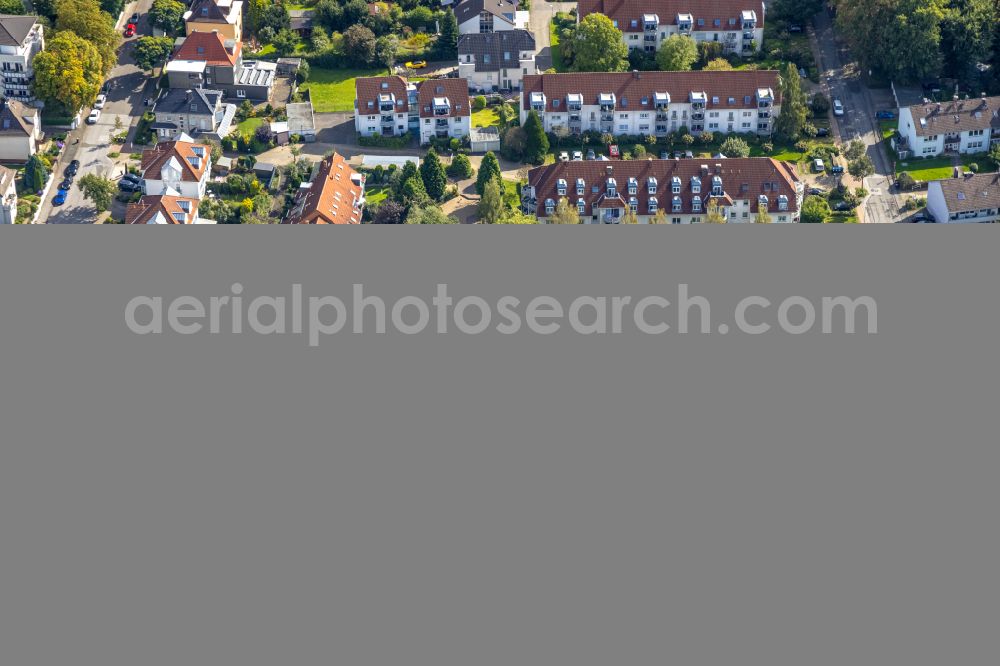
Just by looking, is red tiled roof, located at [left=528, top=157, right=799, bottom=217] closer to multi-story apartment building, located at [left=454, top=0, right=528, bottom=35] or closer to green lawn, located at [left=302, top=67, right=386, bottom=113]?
green lawn, located at [left=302, top=67, right=386, bottom=113]

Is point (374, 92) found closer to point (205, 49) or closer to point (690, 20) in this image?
point (205, 49)

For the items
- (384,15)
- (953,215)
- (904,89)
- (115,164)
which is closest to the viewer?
(953,215)

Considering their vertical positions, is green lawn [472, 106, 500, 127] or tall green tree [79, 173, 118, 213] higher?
tall green tree [79, 173, 118, 213]

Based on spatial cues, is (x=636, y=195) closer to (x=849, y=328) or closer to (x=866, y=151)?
(x=866, y=151)

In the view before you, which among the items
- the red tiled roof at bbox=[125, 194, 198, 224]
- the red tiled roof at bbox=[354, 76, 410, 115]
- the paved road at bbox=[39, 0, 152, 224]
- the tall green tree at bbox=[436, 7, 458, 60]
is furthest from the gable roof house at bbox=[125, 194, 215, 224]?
the tall green tree at bbox=[436, 7, 458, 60]

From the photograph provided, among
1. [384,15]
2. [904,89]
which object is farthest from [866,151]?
[384,15]

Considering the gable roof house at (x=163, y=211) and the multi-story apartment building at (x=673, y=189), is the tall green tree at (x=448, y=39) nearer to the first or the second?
the multi-story apartment building at (x=673, y=189)
